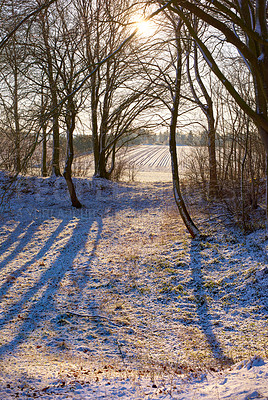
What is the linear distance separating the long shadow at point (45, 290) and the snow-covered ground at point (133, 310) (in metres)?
0.03

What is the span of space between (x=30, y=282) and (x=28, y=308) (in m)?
1.22

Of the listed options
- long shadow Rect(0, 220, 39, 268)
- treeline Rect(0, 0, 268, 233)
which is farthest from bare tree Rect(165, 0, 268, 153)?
long shadow Rect(0, 220, 39, 268)

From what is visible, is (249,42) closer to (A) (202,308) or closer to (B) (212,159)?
(A) (202,308)

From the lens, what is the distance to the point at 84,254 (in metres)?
8.86

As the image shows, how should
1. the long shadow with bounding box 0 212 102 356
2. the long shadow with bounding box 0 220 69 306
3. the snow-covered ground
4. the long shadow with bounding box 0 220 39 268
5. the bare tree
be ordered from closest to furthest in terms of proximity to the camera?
the snow-covered ground < the bare tree < the long shadow with bounding box 0 212 102 356 < the long shadow with bounding box 0 220 69 306 < the long shadow with bounding box 0 220 39 268

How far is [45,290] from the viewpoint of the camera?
673 cm

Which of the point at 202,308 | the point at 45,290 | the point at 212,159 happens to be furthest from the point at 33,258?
the point at 212,159

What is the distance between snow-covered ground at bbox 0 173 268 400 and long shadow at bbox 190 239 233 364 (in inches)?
0.9

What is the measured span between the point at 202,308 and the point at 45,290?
3.09 m

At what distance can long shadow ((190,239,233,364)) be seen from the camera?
4.47m

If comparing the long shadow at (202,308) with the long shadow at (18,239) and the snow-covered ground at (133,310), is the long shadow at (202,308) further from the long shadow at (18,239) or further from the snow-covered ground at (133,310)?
the long shadow at (18,239)

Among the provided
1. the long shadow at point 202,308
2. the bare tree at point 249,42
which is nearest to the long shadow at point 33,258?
the long shadow at point 202,308

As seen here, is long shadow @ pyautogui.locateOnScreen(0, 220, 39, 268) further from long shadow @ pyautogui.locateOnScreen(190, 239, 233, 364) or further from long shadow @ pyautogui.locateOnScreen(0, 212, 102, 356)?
long shadow @ pyautogui.locateOnScreen(190, 239, 233, 364)

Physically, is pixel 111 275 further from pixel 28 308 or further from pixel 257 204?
pixel 257 204
